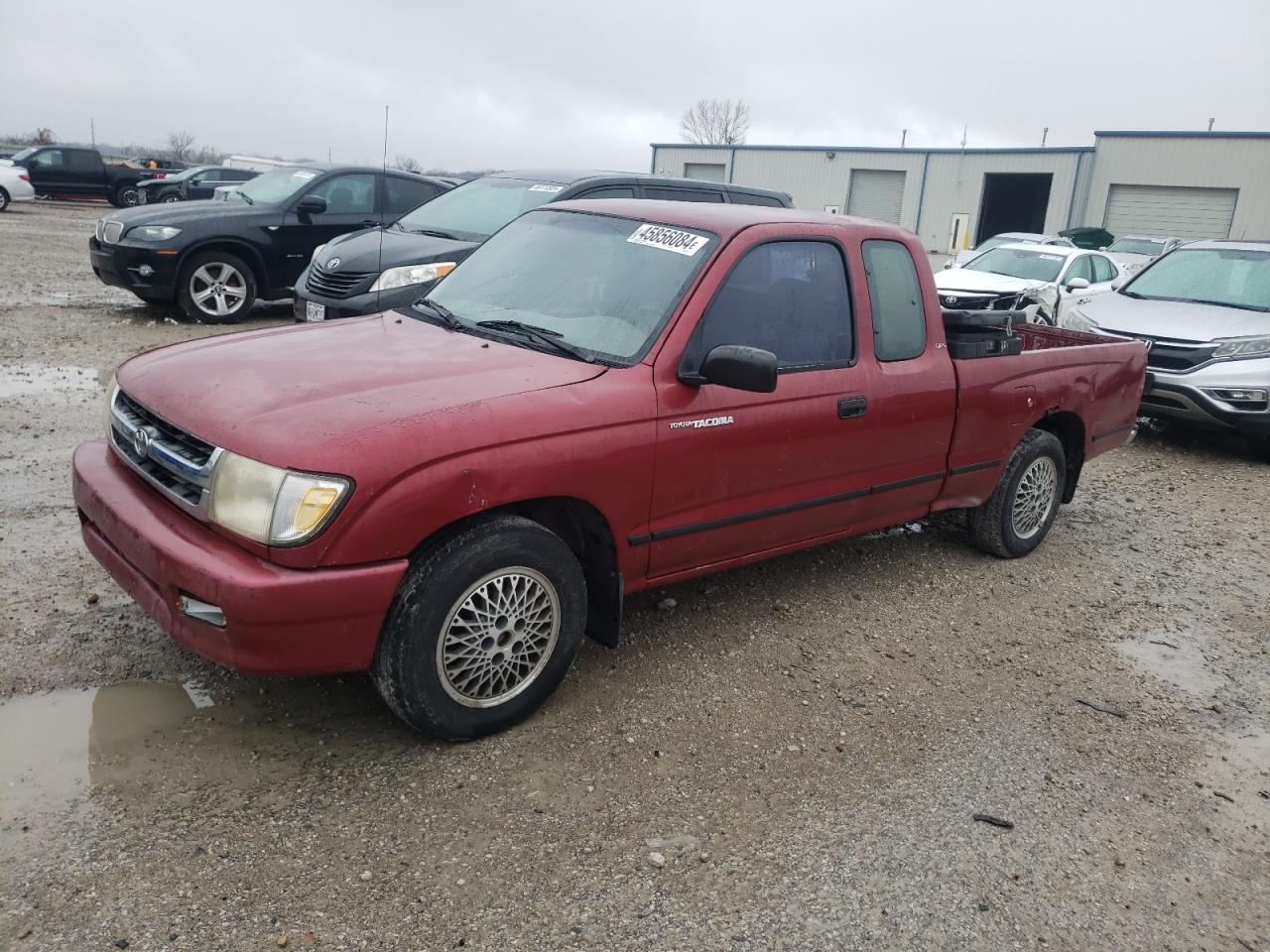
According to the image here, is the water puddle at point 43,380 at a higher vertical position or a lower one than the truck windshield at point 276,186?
lower

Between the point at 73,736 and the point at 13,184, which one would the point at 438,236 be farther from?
the point at 13,184

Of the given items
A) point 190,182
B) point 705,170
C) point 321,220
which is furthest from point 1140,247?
point 705,170

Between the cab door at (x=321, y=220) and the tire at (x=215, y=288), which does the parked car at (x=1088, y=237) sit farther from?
the tire at (x=215, y=288)

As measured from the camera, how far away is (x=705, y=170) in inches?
1822

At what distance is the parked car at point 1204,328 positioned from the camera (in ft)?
26.4

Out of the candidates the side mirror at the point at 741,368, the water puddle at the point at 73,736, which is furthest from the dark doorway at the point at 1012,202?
the water puddle at the point at 73,736

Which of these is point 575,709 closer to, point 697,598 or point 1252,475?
point 697,598

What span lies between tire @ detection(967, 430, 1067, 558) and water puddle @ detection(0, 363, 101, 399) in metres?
6.29

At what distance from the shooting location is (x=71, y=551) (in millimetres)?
4645

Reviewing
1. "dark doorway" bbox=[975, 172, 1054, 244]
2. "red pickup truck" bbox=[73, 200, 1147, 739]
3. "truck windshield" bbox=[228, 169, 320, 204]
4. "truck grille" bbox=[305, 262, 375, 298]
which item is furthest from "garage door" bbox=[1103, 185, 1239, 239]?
"red pickup truck" bbox=[73, 200, 1147, 739]

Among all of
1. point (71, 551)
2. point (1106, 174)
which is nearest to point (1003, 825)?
point (71, 551)

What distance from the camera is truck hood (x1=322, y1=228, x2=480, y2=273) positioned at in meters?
8.48

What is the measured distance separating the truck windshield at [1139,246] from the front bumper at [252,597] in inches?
988

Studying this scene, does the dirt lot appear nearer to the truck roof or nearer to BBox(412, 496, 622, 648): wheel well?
BBox(412, 496, 622, 648): wheel well
